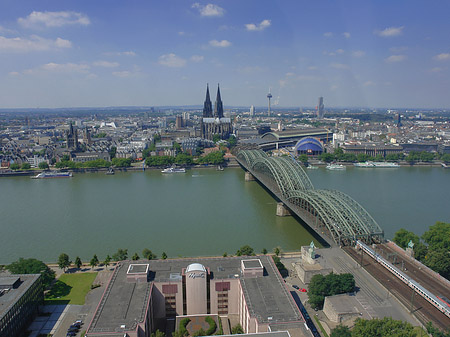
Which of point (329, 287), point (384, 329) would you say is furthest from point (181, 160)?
point (384, 329)

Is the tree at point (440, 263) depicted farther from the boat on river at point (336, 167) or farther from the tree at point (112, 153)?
the tree at point (112, 153)

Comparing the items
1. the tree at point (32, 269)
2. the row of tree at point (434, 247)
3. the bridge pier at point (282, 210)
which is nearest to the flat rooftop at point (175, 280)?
the tree at point (32, 269)

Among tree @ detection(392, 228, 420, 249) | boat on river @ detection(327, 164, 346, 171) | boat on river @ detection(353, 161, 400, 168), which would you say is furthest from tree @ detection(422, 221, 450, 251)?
boat on river @ detection(353, 161, 400, 168)

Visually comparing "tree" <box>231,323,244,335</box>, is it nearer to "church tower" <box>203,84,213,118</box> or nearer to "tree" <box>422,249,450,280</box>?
"tree" <box>422,249,450,280</box>

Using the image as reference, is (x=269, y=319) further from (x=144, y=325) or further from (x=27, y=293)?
(x=27, y=293)

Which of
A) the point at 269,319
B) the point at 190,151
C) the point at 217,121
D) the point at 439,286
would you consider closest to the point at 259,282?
the point at 269,319

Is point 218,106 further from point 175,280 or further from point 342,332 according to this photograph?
point 342,332
